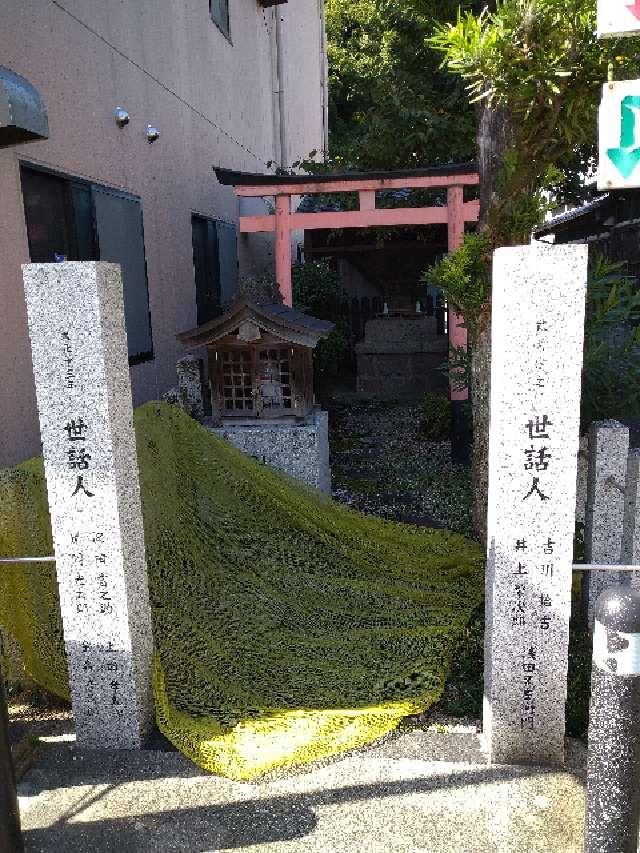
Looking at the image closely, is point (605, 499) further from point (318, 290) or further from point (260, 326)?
point (318, 290)

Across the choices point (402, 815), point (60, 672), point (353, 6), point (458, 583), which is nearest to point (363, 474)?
point (458, 583)

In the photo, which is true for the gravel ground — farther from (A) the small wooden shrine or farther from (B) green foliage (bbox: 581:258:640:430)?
(B) green foliage (bbox: 581:258:640:430)

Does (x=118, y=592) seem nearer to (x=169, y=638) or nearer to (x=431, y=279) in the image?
(x=169, y=638)

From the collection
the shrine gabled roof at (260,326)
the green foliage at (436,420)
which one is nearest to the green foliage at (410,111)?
the green foliage at (436,420)

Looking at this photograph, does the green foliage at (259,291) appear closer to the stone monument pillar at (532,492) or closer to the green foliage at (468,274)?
the green foliage at (468,274)

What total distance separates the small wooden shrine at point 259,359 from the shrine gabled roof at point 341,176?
2523 mm

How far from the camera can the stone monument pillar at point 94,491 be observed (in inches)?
145

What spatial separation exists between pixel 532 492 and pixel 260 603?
9.03ft

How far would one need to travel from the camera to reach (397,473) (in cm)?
977

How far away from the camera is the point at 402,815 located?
348 cm

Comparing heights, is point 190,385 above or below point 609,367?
below

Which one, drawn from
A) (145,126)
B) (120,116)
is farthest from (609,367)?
(145,126)

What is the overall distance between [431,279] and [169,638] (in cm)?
354

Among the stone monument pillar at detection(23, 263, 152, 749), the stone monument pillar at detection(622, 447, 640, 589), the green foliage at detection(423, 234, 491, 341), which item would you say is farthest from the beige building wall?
A: the stone monument pillar at detection(622, 447, 640, 589)
